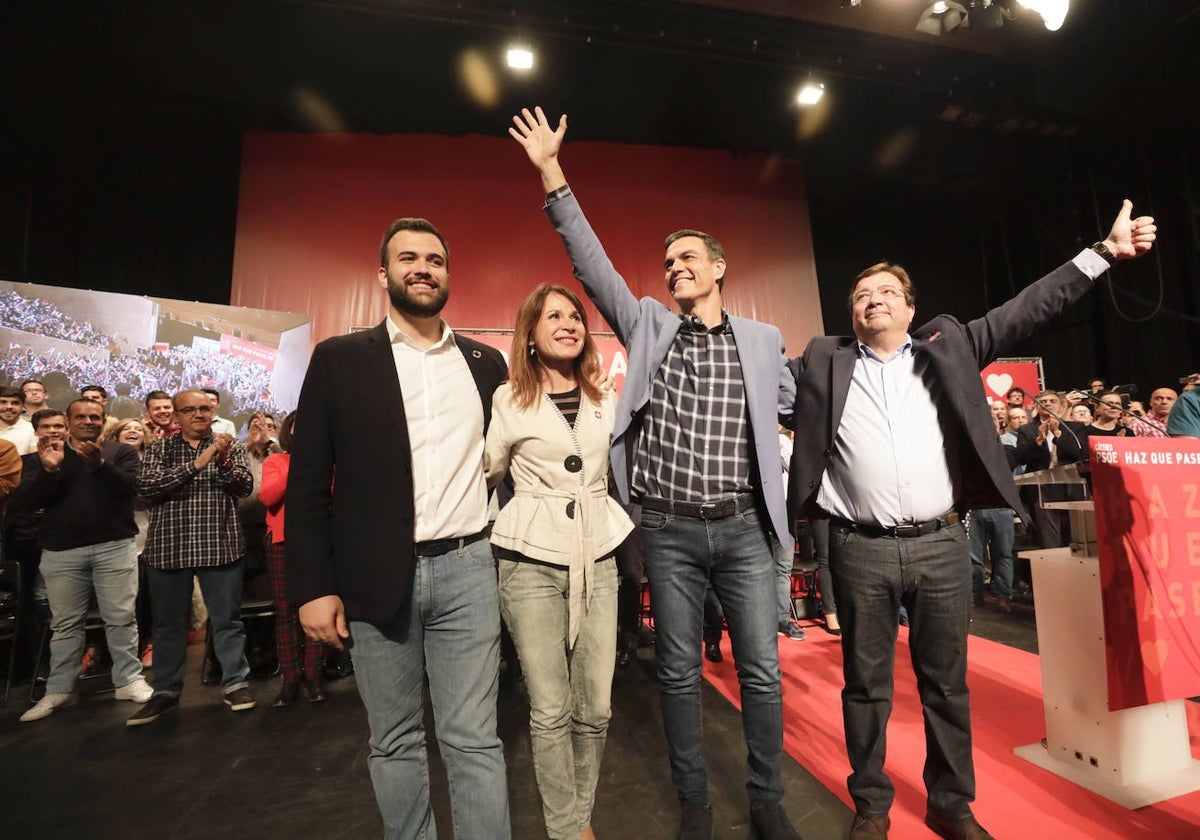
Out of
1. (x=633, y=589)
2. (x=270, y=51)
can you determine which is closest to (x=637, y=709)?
(x=633, y=589)

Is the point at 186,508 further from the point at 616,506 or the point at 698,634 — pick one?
the point at 698,634

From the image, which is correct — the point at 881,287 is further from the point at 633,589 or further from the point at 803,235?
the point at 803,235

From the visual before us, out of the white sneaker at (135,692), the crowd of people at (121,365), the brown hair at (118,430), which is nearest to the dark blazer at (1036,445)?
the white sneaker at (135,692)

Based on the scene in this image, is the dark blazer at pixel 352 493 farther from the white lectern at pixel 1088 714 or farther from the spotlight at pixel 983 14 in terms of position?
the spotlight at pixel 983 14

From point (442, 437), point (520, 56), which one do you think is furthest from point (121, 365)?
point (442, 437)

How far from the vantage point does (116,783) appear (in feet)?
8.92

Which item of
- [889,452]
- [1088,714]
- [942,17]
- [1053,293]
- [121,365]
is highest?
[942,17]

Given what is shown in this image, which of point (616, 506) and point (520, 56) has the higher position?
point (520, 56)

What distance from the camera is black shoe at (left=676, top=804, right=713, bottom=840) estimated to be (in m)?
1.96

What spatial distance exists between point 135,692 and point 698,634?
384 centimetres

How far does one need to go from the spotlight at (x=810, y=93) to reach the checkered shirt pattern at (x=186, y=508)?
24.7 feet

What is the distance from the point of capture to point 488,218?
29.7ft

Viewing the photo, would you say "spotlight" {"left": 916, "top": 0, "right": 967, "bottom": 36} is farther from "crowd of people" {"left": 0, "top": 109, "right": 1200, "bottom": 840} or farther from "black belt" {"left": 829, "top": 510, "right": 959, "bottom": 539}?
"black belt" {"left": 829, "top": 510, "right": 959, "bottom": 539}

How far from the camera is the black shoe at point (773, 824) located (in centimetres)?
195
